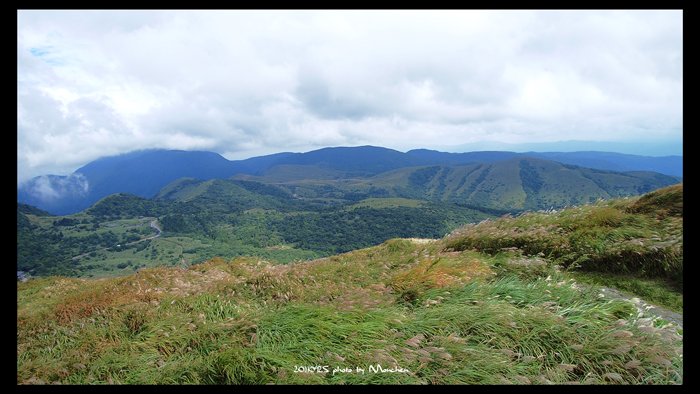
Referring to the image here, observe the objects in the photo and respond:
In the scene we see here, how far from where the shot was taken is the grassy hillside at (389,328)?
4.35 metres

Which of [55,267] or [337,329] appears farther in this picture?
[55,267]

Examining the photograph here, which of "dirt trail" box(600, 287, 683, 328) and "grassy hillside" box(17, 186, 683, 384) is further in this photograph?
"dirt trail" box(600, 287, 683, 328)

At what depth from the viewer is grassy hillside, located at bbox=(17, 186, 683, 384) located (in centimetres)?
435

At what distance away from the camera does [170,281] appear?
10.0m

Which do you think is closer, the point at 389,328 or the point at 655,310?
the point at 389,328

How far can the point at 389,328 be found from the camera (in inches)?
206

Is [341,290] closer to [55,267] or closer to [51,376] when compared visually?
[51,376]

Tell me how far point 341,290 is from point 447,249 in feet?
15.5

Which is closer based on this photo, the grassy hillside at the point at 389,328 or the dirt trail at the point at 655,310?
the grassy hillside at the point at 389,328

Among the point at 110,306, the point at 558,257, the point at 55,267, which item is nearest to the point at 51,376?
the point at 110,306

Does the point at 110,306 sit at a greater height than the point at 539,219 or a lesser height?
lesser

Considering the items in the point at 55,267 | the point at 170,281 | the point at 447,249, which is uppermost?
the point at 447,249

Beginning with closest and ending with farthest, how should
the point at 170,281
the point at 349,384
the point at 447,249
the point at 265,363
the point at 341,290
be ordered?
the point at 349,384 → the point at 265,363 → the point at 341,290 → the point at 170,281 → the point at 447,249

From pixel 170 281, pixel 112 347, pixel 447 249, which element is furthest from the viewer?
pixel 447 249
